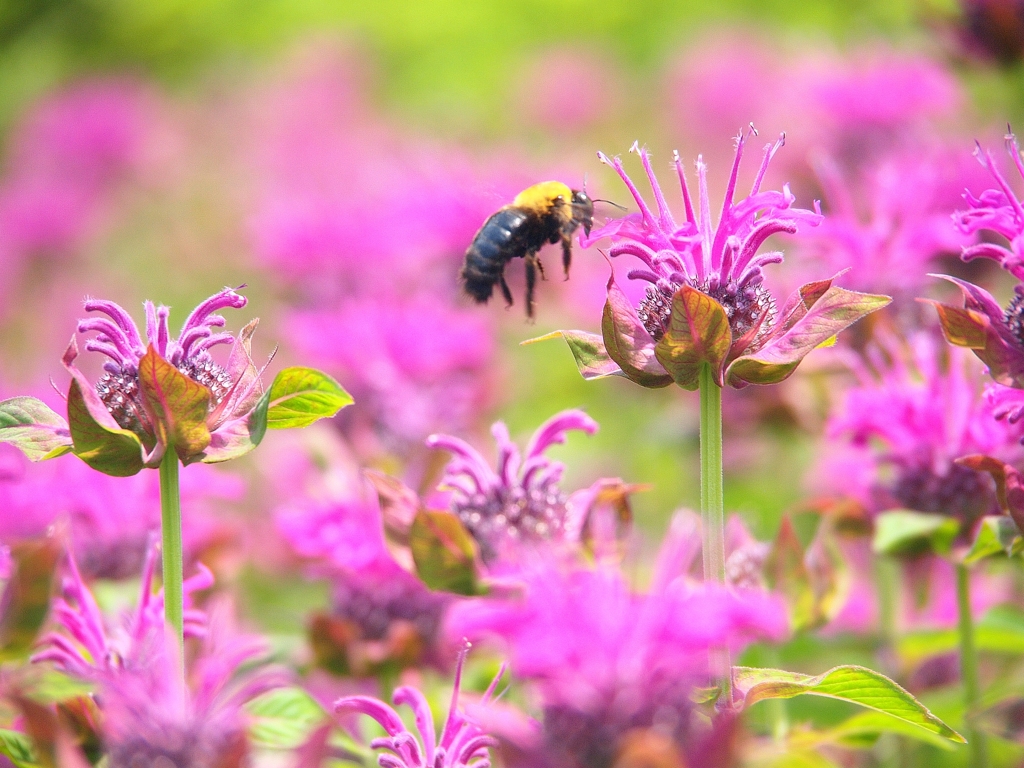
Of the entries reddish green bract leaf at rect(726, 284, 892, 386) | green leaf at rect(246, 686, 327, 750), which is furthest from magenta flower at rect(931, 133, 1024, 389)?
green leaf at rect(246, 686, 327, 750)

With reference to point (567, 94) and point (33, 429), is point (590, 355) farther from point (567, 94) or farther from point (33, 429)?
point (567, 94)

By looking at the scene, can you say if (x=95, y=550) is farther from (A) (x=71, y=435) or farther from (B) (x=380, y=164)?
(B) (x=380, y=164)

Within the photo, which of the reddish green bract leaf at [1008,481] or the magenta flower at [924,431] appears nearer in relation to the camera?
the reddish green bract leaf at [1008,481]

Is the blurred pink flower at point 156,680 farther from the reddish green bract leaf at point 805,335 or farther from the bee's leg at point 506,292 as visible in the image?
the bee's leg at point 506,292

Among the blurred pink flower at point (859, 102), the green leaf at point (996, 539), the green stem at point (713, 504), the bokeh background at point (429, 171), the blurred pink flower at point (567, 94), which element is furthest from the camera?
the blurred pink flower at point (567, 94)

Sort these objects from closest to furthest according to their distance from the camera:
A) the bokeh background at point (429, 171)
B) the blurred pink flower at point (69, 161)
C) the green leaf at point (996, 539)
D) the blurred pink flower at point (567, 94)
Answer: the green leaf at point (996, 539) < the bokeh background at point (429, 171) < the blurred pink flower at point (69, 161) < the blurred pink flower at point (567, 94)

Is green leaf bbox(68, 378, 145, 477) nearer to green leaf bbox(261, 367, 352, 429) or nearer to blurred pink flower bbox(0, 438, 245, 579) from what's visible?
green leaf bbox(261, 367, 352, 429)

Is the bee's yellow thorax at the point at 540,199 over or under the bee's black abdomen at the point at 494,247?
over

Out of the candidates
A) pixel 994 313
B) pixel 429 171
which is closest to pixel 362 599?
pixel 994 313

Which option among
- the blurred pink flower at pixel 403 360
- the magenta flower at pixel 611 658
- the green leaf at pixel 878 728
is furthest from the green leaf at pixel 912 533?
the blurred pink flower at pixel 403 360
